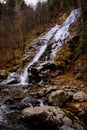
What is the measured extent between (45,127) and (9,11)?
140 feet

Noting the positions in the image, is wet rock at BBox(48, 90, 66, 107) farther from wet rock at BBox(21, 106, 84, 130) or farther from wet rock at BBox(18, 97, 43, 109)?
wet rock at BBox(21, 106, 84, 130)

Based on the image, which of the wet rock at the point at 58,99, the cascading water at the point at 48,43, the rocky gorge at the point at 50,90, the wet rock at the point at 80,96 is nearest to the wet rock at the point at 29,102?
the rocky gorge at the point at 50,90

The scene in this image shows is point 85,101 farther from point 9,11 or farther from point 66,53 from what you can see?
point 9,11

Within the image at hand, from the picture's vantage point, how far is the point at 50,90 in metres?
16.0

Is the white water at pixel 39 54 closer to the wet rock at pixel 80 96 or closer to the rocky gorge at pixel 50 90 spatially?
the rocky gorge at pixel 50 90

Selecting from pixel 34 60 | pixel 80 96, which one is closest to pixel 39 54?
pixel 34 60

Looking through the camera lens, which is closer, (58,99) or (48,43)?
(58,99)

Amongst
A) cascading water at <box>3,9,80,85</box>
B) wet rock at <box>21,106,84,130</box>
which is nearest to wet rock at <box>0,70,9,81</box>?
cascading water at <box>3,9,80,85</box>

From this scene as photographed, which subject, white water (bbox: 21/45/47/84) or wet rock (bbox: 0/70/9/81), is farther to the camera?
wet rock (bbox: 0/70/9/81)

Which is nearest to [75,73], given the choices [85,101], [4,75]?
[85,101]

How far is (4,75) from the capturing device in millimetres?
27375

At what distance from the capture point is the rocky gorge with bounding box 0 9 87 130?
1022 centimetres

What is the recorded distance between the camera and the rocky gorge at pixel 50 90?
10219mm

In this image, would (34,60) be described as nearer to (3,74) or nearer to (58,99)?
(3,74)
